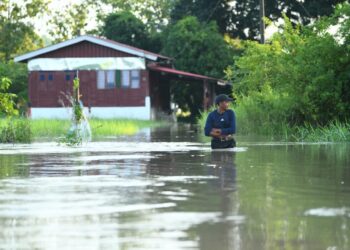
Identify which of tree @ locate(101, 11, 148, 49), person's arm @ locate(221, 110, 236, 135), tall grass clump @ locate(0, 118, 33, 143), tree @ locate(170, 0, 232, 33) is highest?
tree @ locate(170, 0, 232, 33)

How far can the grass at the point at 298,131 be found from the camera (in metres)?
21.7

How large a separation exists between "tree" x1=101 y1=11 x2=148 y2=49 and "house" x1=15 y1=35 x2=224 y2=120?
1204 cm

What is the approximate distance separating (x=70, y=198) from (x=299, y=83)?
17.2 meters

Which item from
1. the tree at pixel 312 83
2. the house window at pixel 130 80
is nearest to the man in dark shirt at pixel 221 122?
the tree at pixel 312 83

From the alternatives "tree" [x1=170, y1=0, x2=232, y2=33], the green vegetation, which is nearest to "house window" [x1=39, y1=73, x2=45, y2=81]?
"tree" [x1=170, y1=0, x2=232, y2=33]

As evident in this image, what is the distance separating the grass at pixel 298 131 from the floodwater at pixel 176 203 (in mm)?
6551

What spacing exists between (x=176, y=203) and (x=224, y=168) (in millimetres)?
4704

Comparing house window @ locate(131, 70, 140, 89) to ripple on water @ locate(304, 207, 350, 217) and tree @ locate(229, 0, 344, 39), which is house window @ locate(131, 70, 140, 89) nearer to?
tree @ locate(229, 0, 344, 39)

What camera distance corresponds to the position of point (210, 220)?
23.8 feet

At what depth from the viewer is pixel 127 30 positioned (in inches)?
2399

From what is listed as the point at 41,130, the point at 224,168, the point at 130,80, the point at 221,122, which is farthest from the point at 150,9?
the point at 224,168

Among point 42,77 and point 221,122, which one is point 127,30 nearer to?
point 42,77

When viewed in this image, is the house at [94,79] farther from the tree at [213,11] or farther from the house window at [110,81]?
the tree at [213,11]

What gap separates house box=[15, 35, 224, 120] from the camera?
48312mm
